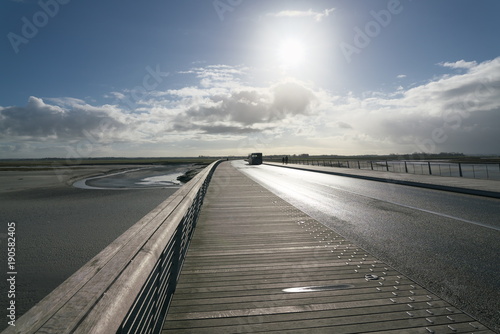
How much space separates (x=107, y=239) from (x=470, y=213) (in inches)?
464

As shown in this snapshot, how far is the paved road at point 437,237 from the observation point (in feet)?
12.0

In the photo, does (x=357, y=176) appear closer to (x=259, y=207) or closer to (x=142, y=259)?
(x=259, y=207)

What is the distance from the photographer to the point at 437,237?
6148mm

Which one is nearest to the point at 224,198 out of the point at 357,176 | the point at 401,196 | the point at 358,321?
the point at 401,196

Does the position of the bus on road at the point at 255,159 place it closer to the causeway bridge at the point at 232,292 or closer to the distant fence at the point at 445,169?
the distant fence at the point at 445,169

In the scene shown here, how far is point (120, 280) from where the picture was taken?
1590mm

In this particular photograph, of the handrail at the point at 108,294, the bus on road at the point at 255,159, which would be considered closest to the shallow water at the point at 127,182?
the bus on road at the point at 255,159

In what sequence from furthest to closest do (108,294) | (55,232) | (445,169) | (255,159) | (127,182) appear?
(255,159) → (445,169) → (127,182) → (55,232) → (108,294)

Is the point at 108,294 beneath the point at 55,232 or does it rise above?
above

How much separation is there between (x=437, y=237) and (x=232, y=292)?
4959 mm

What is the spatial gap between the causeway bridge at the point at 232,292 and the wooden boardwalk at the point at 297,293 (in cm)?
1

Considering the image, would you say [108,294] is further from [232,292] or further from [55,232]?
[55,232]

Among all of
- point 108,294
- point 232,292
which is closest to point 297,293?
point 232,292

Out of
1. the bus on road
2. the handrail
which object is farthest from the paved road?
the bus on road
